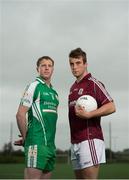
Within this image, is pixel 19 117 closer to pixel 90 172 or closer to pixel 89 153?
pixel 89 153

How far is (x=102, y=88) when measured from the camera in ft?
18.6

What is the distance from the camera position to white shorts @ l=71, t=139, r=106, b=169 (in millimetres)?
5438

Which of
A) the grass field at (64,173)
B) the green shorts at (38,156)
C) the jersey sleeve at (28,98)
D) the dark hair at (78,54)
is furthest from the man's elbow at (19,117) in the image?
the grass field at (64,173)

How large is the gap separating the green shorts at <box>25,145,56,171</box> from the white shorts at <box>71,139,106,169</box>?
35cm

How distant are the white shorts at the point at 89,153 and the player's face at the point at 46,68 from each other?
0.96 m

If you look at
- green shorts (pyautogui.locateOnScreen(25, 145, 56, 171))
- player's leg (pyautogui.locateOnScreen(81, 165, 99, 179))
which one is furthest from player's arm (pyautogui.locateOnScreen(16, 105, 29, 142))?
player's leg (pyautogui.locateOnScreen(81, 165, 99, 179))

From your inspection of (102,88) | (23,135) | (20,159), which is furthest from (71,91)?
(20,159)

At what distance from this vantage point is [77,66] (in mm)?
5684

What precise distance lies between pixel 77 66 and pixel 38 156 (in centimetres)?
121

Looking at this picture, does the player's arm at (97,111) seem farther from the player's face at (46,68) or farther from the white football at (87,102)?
the player's face at (46,68)

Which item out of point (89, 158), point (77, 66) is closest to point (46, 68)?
point (77, 66)

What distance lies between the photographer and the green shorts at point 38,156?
5.51m

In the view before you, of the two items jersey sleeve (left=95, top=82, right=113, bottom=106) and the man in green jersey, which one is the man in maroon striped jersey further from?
the man in green jersey

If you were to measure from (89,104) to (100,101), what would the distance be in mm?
201
